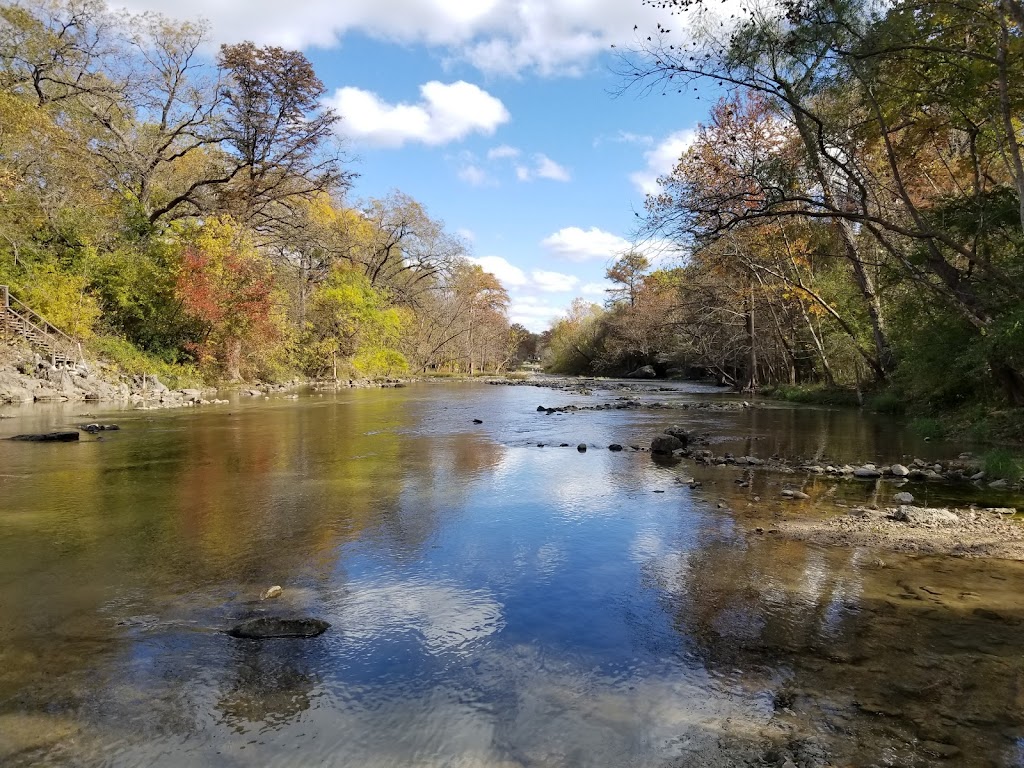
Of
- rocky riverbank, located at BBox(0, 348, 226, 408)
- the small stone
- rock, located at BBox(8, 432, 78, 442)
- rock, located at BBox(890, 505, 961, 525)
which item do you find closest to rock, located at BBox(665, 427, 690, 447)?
the small stone

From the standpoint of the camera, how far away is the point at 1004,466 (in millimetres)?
9242

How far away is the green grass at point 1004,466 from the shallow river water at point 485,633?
1170 mm

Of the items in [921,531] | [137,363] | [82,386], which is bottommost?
[921,531]

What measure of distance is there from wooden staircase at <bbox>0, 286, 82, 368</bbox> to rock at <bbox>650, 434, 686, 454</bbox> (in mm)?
21312

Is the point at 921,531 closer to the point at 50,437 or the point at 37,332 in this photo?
the point at 50,437

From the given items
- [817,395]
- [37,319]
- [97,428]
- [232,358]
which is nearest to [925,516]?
[97,428]

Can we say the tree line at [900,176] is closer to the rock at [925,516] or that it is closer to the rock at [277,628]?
the rock at [925,516]

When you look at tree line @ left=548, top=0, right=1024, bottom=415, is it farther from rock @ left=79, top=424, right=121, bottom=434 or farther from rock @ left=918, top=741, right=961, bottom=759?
rock @ left=79, top=424, right=121, bottom=434

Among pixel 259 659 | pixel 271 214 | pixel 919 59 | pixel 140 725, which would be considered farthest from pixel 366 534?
pixel 271 214

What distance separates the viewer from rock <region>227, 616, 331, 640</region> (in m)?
4.32

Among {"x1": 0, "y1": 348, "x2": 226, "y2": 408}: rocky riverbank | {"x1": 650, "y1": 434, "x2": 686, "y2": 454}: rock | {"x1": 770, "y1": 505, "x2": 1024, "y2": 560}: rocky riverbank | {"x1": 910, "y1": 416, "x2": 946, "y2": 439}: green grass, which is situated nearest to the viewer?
{"x1": 770, "y1": 505, "x2": 1024, "y2": 560}: rocky riverbank

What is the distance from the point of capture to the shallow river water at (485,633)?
10.4 feet

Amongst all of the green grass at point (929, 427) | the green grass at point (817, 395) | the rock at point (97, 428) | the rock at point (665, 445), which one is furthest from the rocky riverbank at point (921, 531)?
the green grass at point (817, 395)

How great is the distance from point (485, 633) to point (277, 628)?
1472 millimetres
